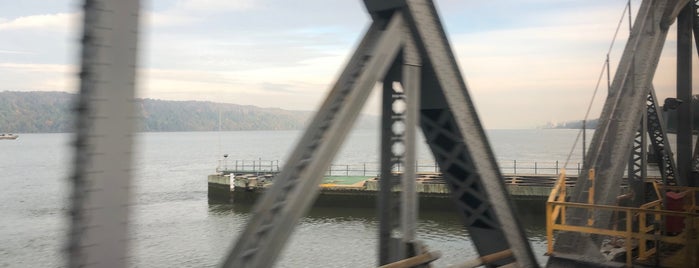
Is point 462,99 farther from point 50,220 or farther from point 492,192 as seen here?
point 50,220

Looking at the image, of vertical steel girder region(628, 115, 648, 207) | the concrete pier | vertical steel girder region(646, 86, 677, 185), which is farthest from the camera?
the concrete pier

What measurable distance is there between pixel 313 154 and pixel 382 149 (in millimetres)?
1196

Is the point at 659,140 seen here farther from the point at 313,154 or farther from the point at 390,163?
the point at 313,154

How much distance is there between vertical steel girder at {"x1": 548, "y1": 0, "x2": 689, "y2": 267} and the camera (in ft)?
27.2

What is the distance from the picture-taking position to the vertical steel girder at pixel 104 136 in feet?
7.01

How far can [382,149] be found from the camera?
4496mm

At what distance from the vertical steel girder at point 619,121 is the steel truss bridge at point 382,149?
0.07 metres

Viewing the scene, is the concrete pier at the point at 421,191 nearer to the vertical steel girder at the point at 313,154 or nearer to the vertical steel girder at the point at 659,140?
the vertical steel girder at the point at 659,140

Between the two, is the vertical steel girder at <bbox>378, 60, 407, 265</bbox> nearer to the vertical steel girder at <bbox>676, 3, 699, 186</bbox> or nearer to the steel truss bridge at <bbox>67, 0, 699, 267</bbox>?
the steel truss bridge at <bbox>67, 0, 699, 267</bbox>

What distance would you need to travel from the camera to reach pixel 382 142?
4492mm

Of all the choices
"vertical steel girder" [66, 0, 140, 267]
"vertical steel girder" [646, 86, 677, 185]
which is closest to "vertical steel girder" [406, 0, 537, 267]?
"vertical steel girder" [66, 0, 140, 267]

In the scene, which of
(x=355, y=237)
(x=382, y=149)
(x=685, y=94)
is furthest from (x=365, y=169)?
(x=382, y=149)

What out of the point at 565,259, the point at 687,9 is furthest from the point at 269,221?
the point at 687,9

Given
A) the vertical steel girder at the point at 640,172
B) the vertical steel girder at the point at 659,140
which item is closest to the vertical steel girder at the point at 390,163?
the vertical steel girder at the point at 640,172
